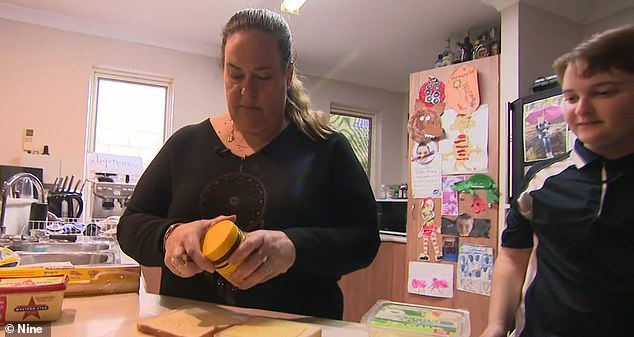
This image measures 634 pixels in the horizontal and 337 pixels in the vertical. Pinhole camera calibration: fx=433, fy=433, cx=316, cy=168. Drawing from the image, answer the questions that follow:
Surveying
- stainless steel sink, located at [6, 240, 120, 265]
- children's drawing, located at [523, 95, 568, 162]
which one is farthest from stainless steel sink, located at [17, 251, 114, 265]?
children's drawing, located at [523, 95, 568, 162]

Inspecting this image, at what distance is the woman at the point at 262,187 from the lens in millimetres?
775

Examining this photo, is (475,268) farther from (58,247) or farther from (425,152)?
(58,247)

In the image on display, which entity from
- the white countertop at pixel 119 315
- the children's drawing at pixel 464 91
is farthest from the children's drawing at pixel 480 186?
the white countertop at pixel 119 315

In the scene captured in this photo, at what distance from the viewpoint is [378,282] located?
3.00 meters

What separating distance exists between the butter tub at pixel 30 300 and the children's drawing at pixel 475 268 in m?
2.22

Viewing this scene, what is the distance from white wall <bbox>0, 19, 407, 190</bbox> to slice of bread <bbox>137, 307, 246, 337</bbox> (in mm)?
3085

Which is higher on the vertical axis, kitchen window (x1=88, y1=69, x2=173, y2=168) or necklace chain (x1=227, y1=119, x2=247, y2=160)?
kitchen window (x1=88, y1=69, x2=173, y2=168)

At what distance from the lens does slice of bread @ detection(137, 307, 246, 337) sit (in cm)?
55

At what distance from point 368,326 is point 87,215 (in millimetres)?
3148

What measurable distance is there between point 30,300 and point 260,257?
32 centimetres

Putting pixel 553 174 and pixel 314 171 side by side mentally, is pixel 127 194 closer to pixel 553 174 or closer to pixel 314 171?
pixel 314 171

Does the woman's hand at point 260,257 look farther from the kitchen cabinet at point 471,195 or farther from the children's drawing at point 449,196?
the children's drawing at point 449,196

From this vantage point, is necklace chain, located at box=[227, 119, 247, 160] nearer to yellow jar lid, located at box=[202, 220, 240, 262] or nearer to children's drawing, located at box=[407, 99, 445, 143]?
yellow jar lid, located at box=[202, 220, 240, 262]

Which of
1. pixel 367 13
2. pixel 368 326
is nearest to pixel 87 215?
pixel 367 13
